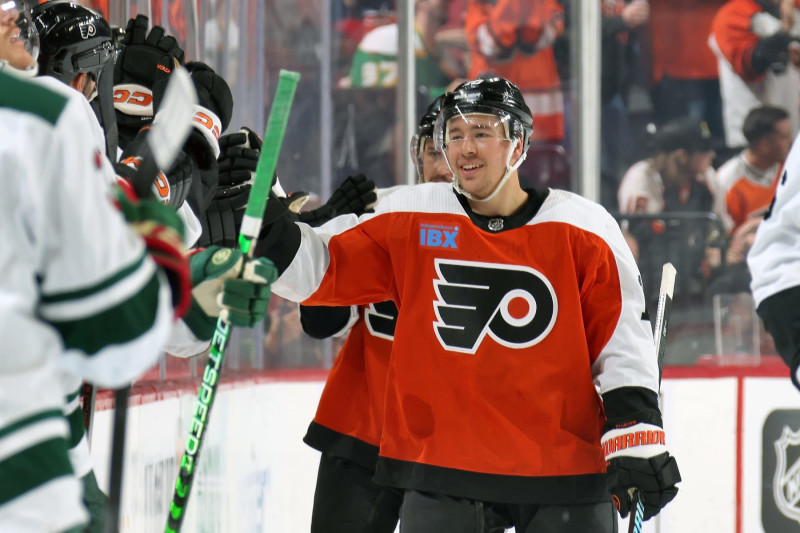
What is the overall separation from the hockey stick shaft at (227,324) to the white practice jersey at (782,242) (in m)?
0.71

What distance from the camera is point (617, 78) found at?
491 cm

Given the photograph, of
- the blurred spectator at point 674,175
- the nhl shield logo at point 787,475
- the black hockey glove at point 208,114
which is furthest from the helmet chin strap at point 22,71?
the blurred spectator at point 674,175

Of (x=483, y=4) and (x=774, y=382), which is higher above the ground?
(x=483, y=4)

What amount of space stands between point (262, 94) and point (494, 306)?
234cm

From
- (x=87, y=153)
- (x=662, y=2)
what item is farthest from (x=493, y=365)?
(x=662, y=2)

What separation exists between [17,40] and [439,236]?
2.93 ft

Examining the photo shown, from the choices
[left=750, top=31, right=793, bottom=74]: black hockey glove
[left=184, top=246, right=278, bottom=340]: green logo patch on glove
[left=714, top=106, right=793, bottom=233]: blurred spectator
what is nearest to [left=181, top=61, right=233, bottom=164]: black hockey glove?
[left=184, top=246, right=278, bottom=340]: green logo patch on glove

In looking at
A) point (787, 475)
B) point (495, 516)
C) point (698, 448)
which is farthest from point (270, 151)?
point (787, 475)

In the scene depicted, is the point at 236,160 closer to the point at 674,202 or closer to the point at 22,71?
the point at 22,71

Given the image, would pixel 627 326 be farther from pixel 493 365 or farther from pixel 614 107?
pixel 614 107

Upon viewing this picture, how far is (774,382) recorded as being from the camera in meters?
3.68

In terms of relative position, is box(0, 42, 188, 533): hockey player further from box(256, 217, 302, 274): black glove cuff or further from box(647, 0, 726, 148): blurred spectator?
box(647, 0, 726, 148): blurred spectator

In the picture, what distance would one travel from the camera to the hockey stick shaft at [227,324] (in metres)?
1.41

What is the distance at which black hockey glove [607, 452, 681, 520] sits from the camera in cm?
195
